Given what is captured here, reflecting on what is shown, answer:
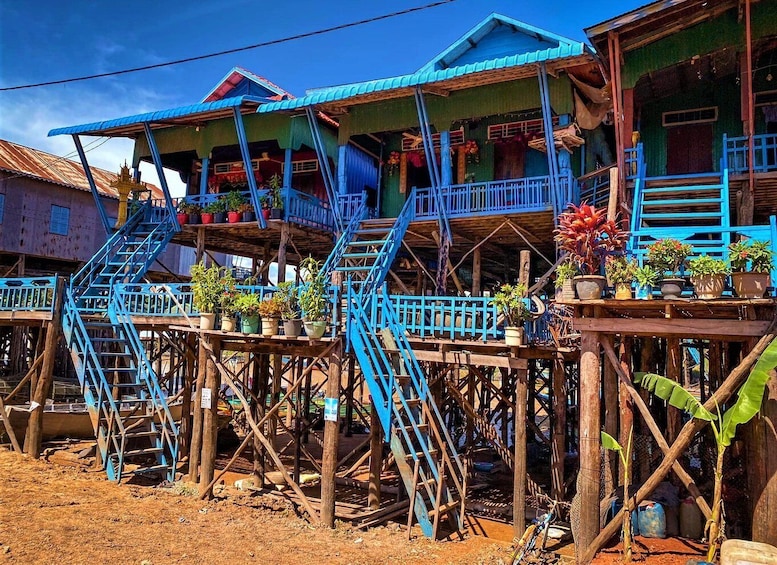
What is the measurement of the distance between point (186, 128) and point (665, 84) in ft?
44.9

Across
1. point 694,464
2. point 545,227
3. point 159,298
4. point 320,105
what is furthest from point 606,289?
point 159,298

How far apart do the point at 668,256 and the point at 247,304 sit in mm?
7779

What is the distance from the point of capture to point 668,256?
856 centimetres

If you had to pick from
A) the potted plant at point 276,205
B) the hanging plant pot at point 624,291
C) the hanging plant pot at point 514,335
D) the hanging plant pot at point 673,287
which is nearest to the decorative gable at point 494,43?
the potted plant at point 276,205

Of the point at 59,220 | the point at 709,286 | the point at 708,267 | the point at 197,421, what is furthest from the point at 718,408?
the point at 59,220

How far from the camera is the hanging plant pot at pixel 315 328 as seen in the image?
11359mm

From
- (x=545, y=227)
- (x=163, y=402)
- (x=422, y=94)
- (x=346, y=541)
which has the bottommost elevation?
(x=346, y=541)

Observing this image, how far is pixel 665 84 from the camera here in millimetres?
14680

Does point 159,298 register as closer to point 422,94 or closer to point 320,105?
point 320,105

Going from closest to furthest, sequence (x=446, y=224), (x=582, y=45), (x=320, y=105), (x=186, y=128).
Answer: (x=582, y=45)
(x=446, y=224)
(x=320, y=105)
(x=186, y=128)

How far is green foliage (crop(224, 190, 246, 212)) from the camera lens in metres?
17.4

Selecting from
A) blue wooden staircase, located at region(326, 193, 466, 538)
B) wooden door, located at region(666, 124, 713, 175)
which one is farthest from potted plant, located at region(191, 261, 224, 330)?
wooden door, located at region(666, 124, 713, 175)

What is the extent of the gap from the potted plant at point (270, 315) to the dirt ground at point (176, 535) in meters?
3.64

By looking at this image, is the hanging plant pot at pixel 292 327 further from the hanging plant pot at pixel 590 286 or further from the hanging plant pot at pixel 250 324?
the hanging plant pot at pixel 590 286
